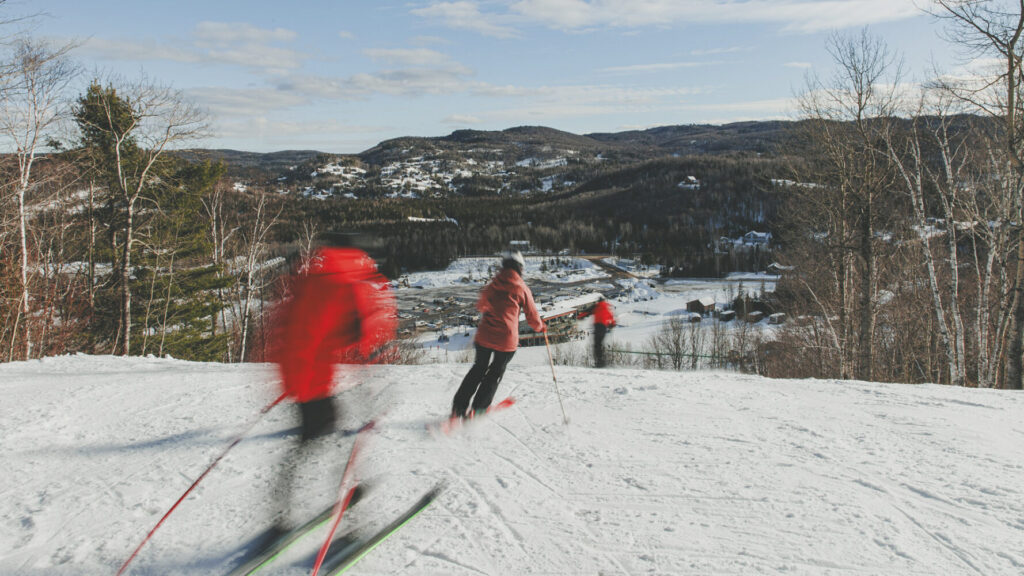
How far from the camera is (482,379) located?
4.50 meters

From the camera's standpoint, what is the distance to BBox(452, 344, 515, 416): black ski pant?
439cm

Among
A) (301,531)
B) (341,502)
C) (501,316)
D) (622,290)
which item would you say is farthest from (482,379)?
(622,290)

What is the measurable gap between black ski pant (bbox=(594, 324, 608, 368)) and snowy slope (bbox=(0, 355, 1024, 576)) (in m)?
2.59

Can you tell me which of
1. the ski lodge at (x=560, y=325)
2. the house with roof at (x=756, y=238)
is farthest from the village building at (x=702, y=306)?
the house with roof at (x=756, y=238)

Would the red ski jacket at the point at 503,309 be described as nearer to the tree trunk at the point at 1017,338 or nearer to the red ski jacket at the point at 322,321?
the red ski jacket at the point at 322,321

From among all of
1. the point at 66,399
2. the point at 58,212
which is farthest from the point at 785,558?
the point at 58,212

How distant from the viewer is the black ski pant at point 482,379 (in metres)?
4.39

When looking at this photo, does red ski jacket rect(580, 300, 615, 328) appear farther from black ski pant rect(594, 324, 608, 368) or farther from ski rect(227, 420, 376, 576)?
ski rect(227, 420, 376, 576)

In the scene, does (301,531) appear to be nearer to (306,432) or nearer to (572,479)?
(306,432)

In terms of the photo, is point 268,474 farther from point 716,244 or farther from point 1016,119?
point 716,244

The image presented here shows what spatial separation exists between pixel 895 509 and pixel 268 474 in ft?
14.9

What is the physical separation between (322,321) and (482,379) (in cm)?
183

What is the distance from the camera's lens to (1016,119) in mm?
9945

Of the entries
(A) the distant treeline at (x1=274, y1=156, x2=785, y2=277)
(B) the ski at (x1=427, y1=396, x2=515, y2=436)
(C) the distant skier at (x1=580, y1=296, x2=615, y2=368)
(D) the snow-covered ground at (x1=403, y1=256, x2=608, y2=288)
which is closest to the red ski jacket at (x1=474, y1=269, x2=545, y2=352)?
(B) the ski at (x1=427, y1=396, x2=515, y2=436)
